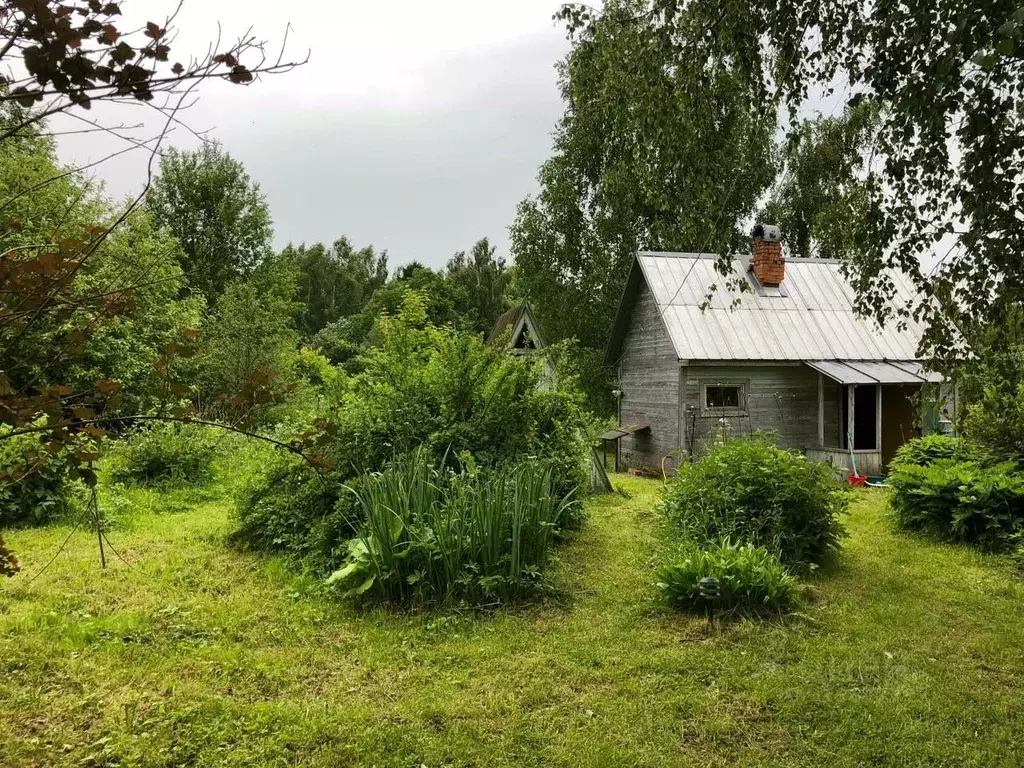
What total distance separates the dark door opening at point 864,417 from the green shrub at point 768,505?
29.9 feet

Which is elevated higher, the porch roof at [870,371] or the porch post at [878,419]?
the porch roof at [870,371]

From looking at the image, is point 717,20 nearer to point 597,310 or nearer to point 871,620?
point 871,620

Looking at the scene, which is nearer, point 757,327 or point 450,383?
point 450,383

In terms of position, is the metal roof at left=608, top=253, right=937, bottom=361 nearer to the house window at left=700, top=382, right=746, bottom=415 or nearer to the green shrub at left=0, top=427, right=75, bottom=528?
the house window at left=700, top=382, right=746, bottom=415

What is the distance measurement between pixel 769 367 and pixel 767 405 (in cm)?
83

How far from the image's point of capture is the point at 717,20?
411 cm

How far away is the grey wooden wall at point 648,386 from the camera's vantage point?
49.7ft

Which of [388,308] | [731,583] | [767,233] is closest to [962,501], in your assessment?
[731,583]

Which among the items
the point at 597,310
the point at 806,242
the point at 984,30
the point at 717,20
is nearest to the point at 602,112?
the point at 717,20

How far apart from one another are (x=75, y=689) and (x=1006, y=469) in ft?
28.6

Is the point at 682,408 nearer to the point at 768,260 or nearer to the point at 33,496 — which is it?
the point at 768,260

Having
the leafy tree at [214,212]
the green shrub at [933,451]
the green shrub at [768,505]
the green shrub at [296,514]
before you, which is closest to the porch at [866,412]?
the green shrub at [933,451]

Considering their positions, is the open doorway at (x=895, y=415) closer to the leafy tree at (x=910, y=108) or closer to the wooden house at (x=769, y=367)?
the wooden house at (x=769, y=367)

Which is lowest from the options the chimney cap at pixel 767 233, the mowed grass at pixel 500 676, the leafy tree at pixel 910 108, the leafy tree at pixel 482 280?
the mowed grass at pixel 500 676
